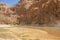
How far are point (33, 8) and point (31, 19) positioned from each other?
4148mm

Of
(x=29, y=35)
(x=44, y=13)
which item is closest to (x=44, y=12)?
(x=44, y=13)

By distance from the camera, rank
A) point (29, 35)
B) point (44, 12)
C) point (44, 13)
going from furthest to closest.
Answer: point (44, 12)
point (44, 13)
point (29, 35)

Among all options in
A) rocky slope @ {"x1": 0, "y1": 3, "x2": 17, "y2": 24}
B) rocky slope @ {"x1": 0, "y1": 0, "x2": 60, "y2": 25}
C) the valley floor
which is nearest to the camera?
the valley floor

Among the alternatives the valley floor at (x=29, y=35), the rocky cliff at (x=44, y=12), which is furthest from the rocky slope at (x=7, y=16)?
the valley floor at (x=29, y=35)

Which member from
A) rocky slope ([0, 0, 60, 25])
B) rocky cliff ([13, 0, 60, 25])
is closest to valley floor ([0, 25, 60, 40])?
rocky slope ([0, 0, 60, 25])

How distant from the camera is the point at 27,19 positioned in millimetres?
58750

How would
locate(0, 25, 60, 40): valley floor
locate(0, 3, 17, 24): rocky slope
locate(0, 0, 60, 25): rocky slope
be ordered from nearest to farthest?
locate(0, 25, 60, 40): valley floor → locate(0, 0, 60, 25): rocky slope → locate(0, 3, 17, 24): rocky slope

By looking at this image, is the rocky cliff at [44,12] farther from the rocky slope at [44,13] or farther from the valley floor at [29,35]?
the valley floor at [29,35]

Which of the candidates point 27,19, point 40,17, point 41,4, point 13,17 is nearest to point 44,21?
point 40,17

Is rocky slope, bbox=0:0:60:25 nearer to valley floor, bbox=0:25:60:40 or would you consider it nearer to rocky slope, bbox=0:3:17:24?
rocky slope, bbox=0:3:17:24

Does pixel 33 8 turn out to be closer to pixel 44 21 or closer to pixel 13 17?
pixel 44 21

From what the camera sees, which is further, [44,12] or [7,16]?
[7,16]

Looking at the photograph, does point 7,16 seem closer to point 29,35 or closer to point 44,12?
point 44,12

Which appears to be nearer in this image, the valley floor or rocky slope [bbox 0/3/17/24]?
the valley floor
